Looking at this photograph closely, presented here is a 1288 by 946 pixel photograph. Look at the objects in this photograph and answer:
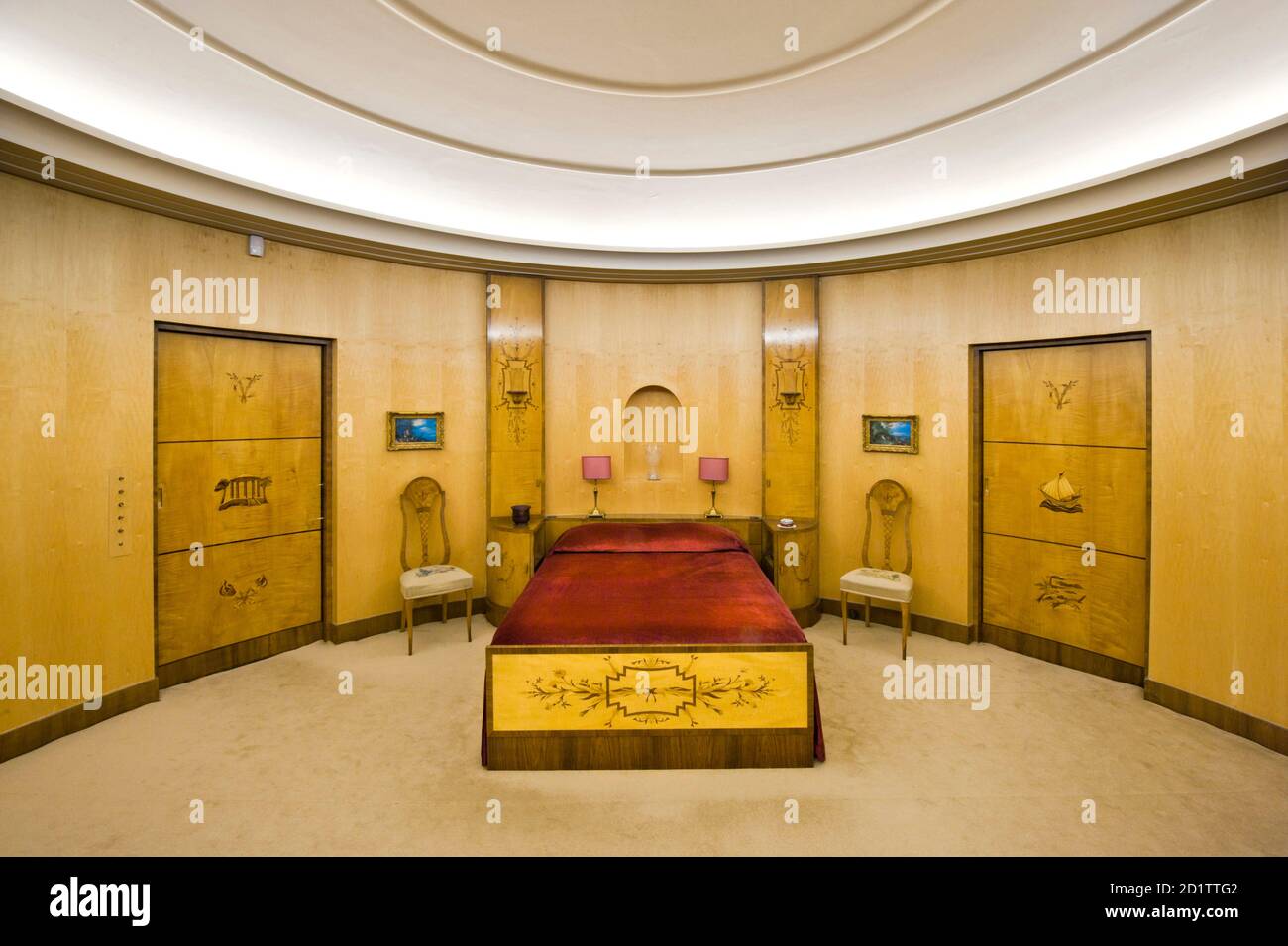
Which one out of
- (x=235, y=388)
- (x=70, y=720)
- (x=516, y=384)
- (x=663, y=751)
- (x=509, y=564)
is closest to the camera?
(x=663, y=751)

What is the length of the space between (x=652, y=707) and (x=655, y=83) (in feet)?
11.1

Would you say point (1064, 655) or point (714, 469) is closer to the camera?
point (1064, 655)

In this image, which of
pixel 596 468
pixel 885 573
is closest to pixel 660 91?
pixel 596 468

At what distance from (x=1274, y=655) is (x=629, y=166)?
4.95 metres

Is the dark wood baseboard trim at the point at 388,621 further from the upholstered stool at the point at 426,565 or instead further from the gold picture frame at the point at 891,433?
the gold picture frame at the point at 891,433

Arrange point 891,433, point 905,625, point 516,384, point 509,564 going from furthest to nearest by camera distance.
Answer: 1. point 516,384
2. point 891,433
3. point 509,564
4. point 905,625

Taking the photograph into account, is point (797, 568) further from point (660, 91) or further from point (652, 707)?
point (660, 91)

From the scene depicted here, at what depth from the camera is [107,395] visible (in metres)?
3.70

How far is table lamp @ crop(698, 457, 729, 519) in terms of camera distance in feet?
18.6

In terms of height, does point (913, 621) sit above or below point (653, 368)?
below

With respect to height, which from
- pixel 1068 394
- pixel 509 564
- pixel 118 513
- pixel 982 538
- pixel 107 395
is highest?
pixel 1068 394

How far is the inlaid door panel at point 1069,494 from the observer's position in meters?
4.25

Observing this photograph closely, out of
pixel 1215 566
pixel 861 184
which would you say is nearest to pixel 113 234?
pixel 861 184

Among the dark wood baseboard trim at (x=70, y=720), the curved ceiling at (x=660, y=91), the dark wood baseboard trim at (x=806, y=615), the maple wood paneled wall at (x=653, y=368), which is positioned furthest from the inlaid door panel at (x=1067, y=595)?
the dark wood baseboard trim at (x=70, y=720)
